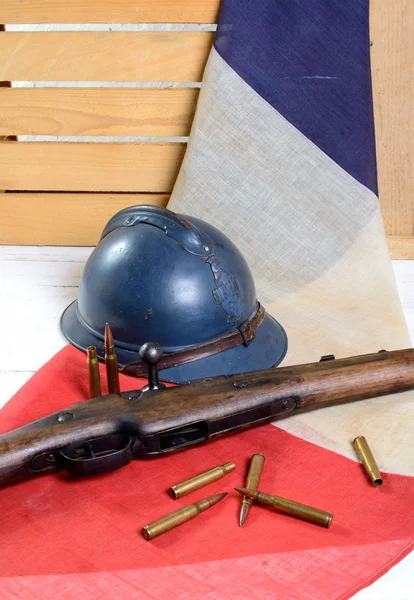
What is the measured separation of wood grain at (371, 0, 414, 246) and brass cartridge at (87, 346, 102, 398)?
1.27m

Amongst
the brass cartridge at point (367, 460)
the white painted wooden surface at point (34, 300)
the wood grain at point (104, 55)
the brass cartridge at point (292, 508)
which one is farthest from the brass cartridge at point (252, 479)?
the wood grain at point (104, 55)

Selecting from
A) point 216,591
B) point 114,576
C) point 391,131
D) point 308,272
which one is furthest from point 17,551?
point 391,131

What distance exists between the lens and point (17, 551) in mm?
1182

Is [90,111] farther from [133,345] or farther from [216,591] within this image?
[216,591]

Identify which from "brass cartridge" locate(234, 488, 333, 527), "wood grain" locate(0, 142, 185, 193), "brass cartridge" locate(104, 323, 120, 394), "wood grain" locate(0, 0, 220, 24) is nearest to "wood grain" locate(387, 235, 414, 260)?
"wood grain" locate(0, 142, 185, 193)

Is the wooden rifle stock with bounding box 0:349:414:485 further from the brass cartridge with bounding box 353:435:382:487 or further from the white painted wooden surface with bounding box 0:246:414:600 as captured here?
the white painted wooden surface with bounding box 0:246:414:600

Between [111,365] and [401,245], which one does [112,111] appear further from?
[111,365]

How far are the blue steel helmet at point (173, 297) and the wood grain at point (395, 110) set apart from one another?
0.89 meters

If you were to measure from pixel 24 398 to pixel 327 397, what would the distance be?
64cm

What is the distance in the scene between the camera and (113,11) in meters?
2.25

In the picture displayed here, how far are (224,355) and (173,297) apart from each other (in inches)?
7.0

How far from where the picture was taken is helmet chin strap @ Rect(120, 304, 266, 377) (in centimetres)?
164

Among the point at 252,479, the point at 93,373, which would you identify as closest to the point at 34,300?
the point at 93,373

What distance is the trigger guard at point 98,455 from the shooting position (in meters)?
1.29
